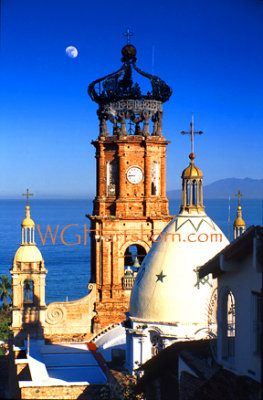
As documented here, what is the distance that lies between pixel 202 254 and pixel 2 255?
9012 cm

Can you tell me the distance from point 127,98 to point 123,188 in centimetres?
455

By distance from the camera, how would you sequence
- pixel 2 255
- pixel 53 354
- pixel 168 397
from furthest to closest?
1. pixel 2 255
2. pixel 53 354
3. pixel 168 397

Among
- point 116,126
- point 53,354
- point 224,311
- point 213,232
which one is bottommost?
point 53,354

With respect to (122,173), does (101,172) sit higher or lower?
higher

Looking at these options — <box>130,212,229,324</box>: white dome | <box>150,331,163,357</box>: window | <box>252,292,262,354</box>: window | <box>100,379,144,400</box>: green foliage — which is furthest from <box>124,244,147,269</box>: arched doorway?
<box>252,292,262,354</box>: window

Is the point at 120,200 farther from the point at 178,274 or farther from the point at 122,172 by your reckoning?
the point at 178,274

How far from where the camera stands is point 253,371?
13516 mm

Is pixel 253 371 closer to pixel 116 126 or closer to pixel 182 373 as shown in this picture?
pixel 182 373

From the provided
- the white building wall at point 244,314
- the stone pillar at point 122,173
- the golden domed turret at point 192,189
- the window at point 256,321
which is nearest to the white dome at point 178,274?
the golden domed turret at point 192,189

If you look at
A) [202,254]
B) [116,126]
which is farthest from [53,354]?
[116,126]

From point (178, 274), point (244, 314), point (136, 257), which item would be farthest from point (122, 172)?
point (244, 314)

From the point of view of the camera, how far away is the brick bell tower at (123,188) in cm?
3747

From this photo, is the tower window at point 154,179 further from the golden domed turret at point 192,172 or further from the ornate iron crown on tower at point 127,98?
the golden domed turret at point 192,172

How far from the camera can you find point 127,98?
124ft
